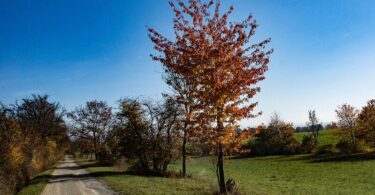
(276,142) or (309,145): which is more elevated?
(276,142)

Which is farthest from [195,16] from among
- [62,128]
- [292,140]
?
[292,140]

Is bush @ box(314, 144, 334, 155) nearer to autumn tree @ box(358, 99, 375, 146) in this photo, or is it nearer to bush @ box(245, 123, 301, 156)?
bush @ box(245, 123, 301, 156)

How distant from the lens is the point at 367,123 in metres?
52.8

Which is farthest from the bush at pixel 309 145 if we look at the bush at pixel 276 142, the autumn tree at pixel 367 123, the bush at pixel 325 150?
the autumn tree at pixel 367 123

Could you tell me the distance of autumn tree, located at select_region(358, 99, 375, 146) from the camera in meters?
51.9

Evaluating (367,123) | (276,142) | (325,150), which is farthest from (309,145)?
(367,123)

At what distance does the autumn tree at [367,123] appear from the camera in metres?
51.9

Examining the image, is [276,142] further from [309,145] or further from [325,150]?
[325,150]

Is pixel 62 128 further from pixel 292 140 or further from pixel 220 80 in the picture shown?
pixel 220 80

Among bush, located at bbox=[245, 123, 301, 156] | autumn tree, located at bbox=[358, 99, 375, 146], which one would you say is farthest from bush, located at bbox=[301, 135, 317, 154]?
autumn tree, located at bbox=[358, 99, 375, 146]

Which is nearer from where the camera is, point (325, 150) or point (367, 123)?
point (367, 123)

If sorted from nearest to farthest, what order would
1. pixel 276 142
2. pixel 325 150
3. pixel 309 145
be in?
pixel 325 150
pixel 309 145
pixel 276 142

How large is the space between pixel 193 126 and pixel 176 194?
3908mm

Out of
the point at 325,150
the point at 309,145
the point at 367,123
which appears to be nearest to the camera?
the point at 367,123
